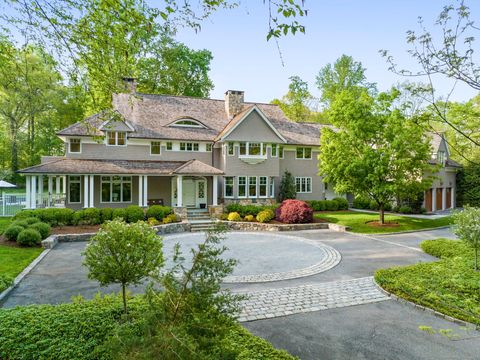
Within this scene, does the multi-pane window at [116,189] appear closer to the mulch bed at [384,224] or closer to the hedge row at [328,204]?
the hedge row at [328,204]

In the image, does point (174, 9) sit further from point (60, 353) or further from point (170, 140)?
point (170, 140)

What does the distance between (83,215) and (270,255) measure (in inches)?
478

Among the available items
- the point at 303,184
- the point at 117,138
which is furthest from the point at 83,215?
the point at 303,184

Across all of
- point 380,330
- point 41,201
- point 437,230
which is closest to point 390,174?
point 437,230

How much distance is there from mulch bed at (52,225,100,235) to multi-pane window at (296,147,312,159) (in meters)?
18.8

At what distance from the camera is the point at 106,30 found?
586cm

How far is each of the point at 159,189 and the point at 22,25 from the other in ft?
63.8

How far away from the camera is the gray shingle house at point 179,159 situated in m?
22.2

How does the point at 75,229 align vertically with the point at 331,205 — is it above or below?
below

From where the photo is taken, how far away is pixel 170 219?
20234 mm

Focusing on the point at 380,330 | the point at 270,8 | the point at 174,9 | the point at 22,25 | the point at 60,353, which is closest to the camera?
the point at 270,8

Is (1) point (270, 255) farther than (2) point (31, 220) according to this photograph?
No

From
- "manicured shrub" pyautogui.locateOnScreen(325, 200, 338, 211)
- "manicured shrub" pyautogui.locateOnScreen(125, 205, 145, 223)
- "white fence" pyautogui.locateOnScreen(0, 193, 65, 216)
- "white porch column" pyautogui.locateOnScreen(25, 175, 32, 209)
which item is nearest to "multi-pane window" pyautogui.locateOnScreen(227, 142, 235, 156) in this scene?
"manicured shrub" pyautogui.locateOnScreen(125, 205, 145, 223)

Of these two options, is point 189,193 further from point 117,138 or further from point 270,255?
point 270,255
